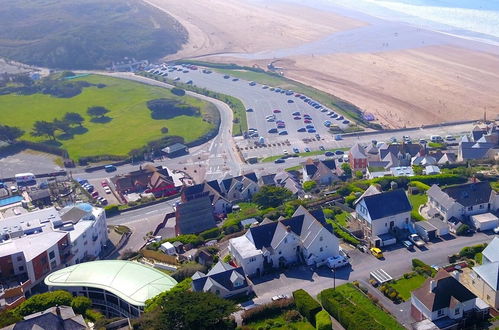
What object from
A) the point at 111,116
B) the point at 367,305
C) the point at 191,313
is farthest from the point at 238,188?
the point at 111,116

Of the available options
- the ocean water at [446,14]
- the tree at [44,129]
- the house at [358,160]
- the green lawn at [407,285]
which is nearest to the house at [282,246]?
the green lawn at [407,285]

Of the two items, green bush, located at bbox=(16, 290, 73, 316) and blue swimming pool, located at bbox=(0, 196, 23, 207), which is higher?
green bush, located at bbox=(16, 290, 73, 316)

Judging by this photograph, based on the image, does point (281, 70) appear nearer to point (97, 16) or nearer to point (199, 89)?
point (199, 89)

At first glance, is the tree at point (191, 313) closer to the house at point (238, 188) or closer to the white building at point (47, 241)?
the white building at point (47, 241)

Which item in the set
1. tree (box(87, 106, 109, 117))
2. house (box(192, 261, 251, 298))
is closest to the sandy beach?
tree (box(87, 106, 109, 117))

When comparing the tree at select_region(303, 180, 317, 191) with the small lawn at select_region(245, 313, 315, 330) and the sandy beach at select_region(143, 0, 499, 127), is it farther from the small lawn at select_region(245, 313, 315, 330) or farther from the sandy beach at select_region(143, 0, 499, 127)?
the sandy beach at select_region(143, 0, 499, 127)

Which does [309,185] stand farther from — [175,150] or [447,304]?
[447,304]
